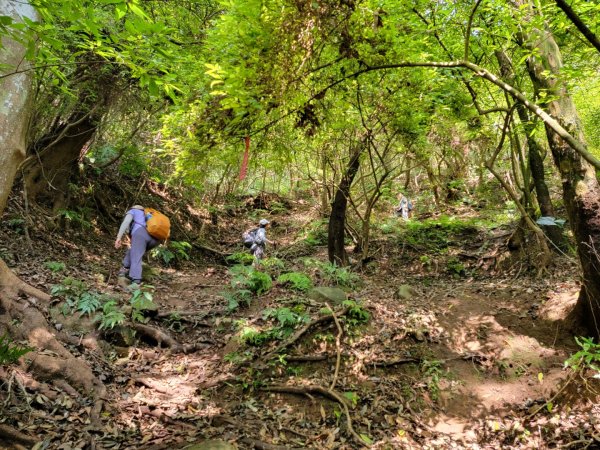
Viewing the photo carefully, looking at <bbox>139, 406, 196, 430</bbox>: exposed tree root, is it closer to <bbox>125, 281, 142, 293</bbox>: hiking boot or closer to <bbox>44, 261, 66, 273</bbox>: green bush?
<bbox>125, 281, 142, 293</bbox>: hiking boot

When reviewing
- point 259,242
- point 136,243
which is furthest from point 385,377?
point 259,242

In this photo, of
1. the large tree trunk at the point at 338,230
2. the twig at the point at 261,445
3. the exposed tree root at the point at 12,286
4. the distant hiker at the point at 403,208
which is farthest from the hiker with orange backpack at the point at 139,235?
the distant hiker at the point at 403,208

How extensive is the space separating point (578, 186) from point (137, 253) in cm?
725

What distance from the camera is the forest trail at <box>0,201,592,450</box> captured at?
4.08m

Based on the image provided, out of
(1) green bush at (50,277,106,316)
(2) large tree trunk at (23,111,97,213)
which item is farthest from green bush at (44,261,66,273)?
(2) large tree trunk at (23,111,97,213)

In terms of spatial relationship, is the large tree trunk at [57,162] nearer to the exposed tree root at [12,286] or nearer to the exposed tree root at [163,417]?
the exposed tree root at [12,286]

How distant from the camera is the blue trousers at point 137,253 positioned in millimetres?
7445

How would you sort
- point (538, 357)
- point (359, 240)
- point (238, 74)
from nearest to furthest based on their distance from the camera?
point (238, 74)
point (538, 357)
point (359, 240)

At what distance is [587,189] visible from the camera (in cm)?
469

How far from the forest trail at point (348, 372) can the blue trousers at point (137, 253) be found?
17.2 inches

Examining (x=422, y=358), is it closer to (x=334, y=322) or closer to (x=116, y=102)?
(x=334, y=322)

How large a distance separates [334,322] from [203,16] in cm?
808

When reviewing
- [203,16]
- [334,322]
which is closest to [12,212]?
[203,16]

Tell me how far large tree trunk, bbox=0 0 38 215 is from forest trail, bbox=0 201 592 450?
236 centimetres
